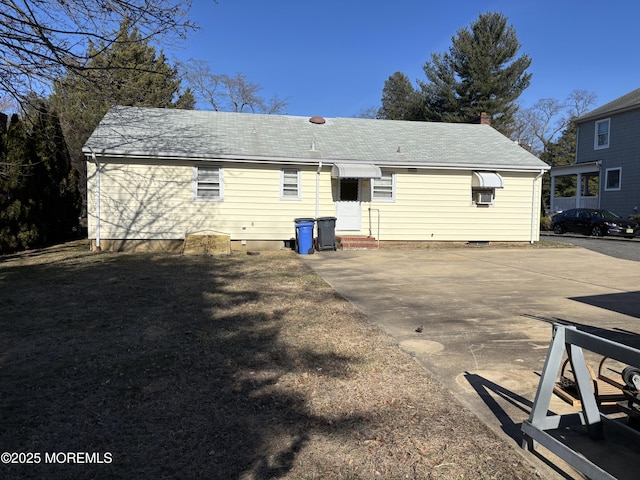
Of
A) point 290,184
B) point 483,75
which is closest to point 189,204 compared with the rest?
point 290,184

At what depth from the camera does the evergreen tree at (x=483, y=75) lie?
3494 centimetres

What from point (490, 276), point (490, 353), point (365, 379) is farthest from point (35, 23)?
point (490, 276)

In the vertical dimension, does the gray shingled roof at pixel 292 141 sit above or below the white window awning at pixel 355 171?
above

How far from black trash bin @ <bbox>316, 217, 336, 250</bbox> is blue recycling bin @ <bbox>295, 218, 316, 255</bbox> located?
A: 14.3 inches

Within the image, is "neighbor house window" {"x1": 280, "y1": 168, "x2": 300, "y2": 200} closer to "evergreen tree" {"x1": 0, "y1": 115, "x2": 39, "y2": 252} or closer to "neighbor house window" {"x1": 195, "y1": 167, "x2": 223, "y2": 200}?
"neighbor house window" {"x1": 195, "y1": 167, "x2": 223, "y2": 200}

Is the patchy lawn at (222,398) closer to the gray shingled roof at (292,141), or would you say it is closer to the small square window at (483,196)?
the gray shingled roof at (292,141)

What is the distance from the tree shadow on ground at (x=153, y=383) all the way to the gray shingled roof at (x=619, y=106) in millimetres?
24896

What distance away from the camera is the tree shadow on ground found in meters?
2.77

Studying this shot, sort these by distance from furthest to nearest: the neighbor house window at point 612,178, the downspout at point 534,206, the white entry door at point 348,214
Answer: the neighbor house window at point 612,178
the downspout at point 534,206
the white entry door at point 348,214

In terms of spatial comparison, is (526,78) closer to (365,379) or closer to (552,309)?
(552,309)

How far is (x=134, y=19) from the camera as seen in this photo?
249 inches

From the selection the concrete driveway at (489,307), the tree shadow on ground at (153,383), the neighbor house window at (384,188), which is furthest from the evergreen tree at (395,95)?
the tree shadow on ground at (153,383)

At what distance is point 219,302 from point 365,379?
11.3ft

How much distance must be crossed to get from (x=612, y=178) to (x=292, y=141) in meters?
19.9
